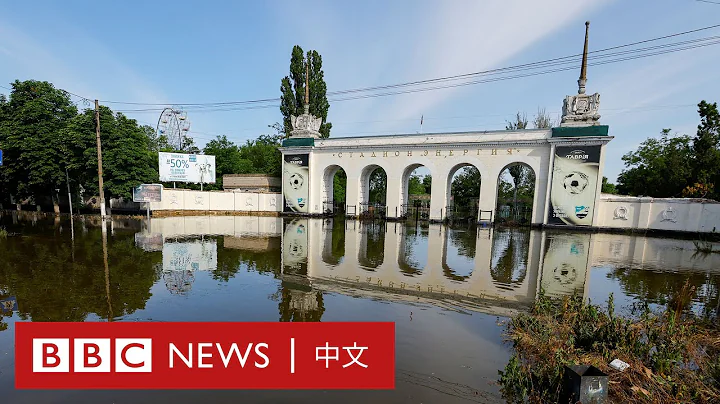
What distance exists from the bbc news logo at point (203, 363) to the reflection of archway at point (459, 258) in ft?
17.8

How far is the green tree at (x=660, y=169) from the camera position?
25.6 m

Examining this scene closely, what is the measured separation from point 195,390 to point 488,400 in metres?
3.18

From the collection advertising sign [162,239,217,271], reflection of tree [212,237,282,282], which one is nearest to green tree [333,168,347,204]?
advertising sign [162,239,217,271]

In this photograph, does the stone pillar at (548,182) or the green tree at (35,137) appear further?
the green tree at (35,137)

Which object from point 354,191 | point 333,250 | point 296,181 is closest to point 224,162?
point 296,181

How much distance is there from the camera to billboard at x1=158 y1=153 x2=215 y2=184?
95.3 ft

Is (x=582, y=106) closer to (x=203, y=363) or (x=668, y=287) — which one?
(x=668, y=287)

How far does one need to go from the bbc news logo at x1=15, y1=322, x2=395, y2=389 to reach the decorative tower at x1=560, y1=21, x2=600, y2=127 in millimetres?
24189

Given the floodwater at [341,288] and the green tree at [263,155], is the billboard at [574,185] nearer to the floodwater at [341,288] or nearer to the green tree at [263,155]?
the floodwater at [341,288]

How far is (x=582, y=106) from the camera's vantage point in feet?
70.9

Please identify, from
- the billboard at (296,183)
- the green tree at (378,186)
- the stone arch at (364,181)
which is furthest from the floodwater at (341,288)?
the green tree at (378,186)

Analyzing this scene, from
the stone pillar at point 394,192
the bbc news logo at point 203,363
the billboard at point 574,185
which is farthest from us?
the stone pillar at point 394,192

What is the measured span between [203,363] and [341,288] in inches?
154

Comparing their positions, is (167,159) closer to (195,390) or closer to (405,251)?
(405,251)
